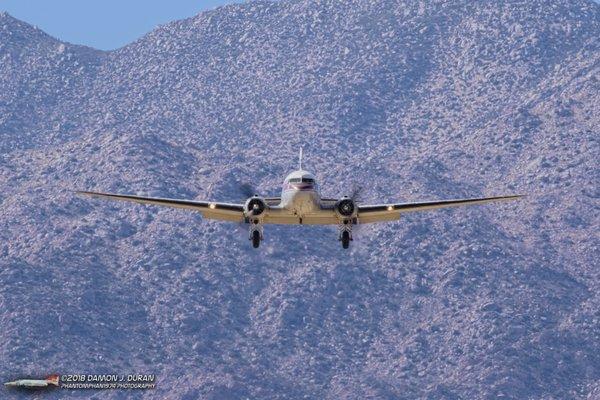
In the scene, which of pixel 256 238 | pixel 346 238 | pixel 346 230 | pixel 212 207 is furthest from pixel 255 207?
pixel 346 238

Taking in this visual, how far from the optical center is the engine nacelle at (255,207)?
155875 millimetres

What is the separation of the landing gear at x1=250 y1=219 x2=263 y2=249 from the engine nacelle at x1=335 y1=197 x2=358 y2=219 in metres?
6.07

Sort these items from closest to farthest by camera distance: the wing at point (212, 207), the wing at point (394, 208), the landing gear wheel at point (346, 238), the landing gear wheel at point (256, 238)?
1. the landing gear wheel at point (256, 238)
2. the landing gear wheel at point (346, 238)
3. the wing at point (212, 207)
4. the wing at point (394, 208)

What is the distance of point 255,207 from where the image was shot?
156m

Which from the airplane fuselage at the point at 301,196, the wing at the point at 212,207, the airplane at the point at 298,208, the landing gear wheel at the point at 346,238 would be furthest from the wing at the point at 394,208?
the wing at the point at 212,207

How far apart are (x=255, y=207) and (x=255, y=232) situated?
6.27ft

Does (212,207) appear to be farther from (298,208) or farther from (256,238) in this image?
(298,208)

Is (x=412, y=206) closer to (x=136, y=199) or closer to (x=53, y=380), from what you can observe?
(x=136, y=199)

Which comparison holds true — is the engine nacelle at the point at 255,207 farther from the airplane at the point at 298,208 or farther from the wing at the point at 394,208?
the wing at the point at 394,208

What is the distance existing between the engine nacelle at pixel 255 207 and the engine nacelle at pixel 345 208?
558 centimetres

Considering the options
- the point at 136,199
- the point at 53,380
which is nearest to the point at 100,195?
the point at 136,199

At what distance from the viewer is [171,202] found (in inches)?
6220

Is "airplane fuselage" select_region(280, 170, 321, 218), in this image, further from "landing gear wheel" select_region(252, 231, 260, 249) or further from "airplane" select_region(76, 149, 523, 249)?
"landing gear wheel" select_region(252, 231, 260, 249)

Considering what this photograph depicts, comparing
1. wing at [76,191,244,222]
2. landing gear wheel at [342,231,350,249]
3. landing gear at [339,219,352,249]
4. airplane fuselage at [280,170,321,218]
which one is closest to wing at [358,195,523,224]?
landing gear at [339,219,352,249]
